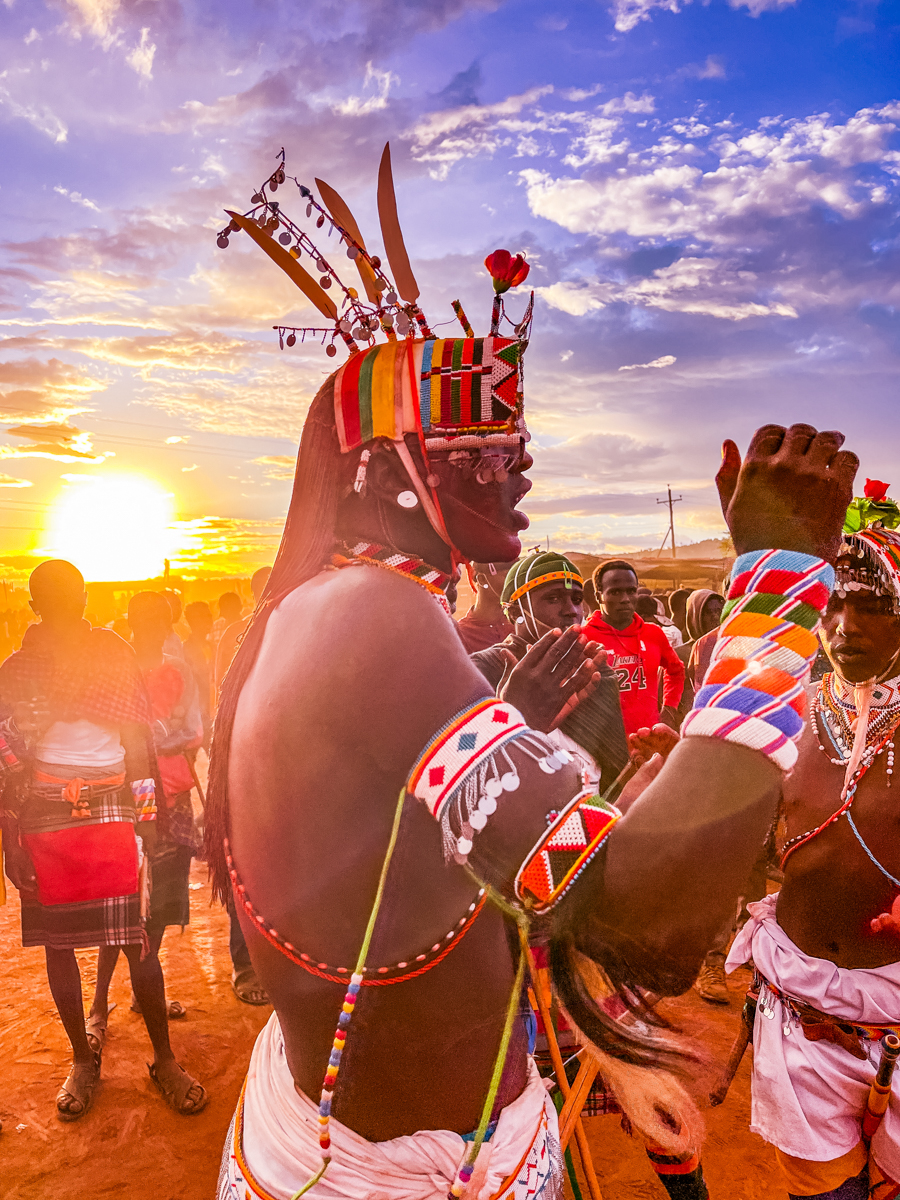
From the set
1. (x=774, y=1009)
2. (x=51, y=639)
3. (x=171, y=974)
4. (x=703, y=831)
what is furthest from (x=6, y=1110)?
(x=703, y=831)

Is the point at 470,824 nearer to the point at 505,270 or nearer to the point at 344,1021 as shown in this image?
the point at 344,1021

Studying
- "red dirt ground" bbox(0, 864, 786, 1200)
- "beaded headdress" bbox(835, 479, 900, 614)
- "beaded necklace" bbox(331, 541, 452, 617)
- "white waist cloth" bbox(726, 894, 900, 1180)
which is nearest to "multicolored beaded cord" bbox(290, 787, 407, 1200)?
"beaded necklace" bbox(331, 541, 452, 617)

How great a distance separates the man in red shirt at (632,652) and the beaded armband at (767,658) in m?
4.59

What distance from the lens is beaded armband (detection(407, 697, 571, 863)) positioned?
1172mm

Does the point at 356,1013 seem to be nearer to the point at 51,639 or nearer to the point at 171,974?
the point at 51,639

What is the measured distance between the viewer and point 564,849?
3.77 feet

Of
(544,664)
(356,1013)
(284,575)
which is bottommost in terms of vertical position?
(356,1013)

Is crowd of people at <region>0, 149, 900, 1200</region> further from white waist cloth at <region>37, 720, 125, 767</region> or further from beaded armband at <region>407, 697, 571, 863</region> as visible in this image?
white waist cloth at <region>37, 720, 125, 767</region>

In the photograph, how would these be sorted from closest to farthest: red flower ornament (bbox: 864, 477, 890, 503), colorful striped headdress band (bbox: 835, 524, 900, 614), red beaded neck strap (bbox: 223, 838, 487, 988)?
red beaded neck strap (bbox: 223, 838, 487, 988), colorful striped headdress band (bbox: 835, 524, 900, 614), red flower ornament (bbox: 864, 477, 890, 503)

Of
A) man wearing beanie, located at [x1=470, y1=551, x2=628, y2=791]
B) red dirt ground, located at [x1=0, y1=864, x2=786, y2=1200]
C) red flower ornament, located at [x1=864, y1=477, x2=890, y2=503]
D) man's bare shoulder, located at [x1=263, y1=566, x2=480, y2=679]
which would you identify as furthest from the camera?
red dirt ground, located at [x1=0, y1=864, x2=786, y2=1200]

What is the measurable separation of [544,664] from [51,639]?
372 centimetres

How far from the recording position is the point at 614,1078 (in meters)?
1.56

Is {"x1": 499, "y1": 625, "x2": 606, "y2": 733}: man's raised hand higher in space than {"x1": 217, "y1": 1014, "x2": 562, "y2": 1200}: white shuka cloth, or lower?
higher

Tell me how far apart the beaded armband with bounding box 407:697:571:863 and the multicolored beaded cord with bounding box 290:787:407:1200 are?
0.10 meters
